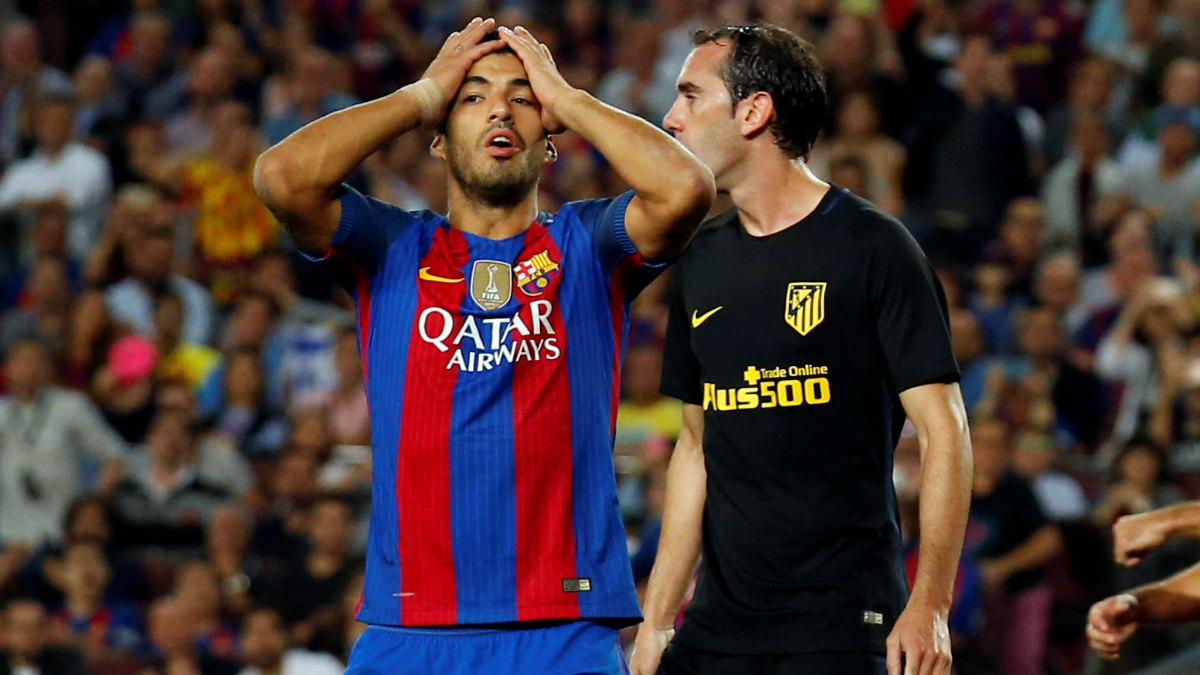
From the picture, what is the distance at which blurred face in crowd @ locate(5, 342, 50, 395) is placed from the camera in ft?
33.9

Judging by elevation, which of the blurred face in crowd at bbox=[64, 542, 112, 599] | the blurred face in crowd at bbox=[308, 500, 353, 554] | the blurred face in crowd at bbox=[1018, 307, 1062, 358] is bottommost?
the blurred face in crowd at bbox=[64, 542, 112, 599]

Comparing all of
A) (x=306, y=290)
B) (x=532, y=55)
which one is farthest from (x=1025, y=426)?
(x=532, y=55)

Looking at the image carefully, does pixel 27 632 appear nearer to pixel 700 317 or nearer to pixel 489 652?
pixel 700 317

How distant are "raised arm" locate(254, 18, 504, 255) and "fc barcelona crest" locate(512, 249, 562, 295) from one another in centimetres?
41

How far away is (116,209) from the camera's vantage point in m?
11.8

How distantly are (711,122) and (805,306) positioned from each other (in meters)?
0.59

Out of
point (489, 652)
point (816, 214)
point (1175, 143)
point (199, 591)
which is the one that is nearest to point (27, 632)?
point (199, 591)

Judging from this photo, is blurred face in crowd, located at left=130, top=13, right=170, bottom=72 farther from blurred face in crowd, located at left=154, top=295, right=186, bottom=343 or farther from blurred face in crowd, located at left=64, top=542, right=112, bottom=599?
blurred face in crowd, located at left=64, top=542, right=112, bottom=599

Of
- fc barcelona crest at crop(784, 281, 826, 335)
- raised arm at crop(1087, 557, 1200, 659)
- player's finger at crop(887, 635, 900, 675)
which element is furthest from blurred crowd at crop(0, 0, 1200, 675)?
player's finger at crop(887, 635, 900, 675)

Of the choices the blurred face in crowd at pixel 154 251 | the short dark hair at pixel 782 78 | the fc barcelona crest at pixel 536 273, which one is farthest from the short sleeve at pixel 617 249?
the blurred face in crowd at pixel 154 251

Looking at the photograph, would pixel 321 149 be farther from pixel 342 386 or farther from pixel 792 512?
pixel 342 386

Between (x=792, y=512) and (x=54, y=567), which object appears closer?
(x=792, y=512)

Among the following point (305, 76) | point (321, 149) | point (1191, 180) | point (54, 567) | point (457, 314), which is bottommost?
point (54, 567)

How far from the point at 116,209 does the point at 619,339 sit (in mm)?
8129
